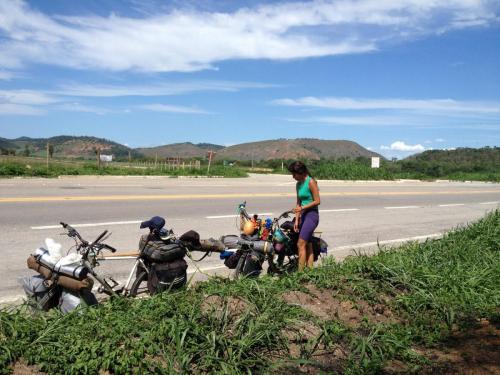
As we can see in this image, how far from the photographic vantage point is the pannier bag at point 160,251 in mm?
4852

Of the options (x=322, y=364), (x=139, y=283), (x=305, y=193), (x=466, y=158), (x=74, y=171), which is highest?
(x=466, y=158)

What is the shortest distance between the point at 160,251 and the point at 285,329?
1466mm

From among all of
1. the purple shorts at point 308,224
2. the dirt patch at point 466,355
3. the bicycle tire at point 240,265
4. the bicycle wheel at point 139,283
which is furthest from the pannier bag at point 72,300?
the purple shorts at point 308,224

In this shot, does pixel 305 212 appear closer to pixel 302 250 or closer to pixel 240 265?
pixel 302 250

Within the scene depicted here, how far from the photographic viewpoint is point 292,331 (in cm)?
410

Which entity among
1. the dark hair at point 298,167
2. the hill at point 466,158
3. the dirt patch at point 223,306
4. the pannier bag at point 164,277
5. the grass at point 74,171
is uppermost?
A: the hill at point 466,158

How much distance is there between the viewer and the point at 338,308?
190 inches

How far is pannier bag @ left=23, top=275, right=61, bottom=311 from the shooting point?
4.34m

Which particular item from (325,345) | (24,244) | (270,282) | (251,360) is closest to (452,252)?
(270,282)

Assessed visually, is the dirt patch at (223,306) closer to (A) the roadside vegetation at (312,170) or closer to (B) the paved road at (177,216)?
(B) the paved road at (177,216)

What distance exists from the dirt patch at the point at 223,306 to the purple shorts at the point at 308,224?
247cm

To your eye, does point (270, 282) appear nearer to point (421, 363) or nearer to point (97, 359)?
point (421, 363)

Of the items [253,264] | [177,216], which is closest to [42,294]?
[253,264]

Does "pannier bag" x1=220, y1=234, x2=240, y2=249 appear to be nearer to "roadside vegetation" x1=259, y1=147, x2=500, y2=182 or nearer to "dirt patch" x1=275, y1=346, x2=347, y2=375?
"dirt patch" x1=275, y1=346, x2=347, y2=375
